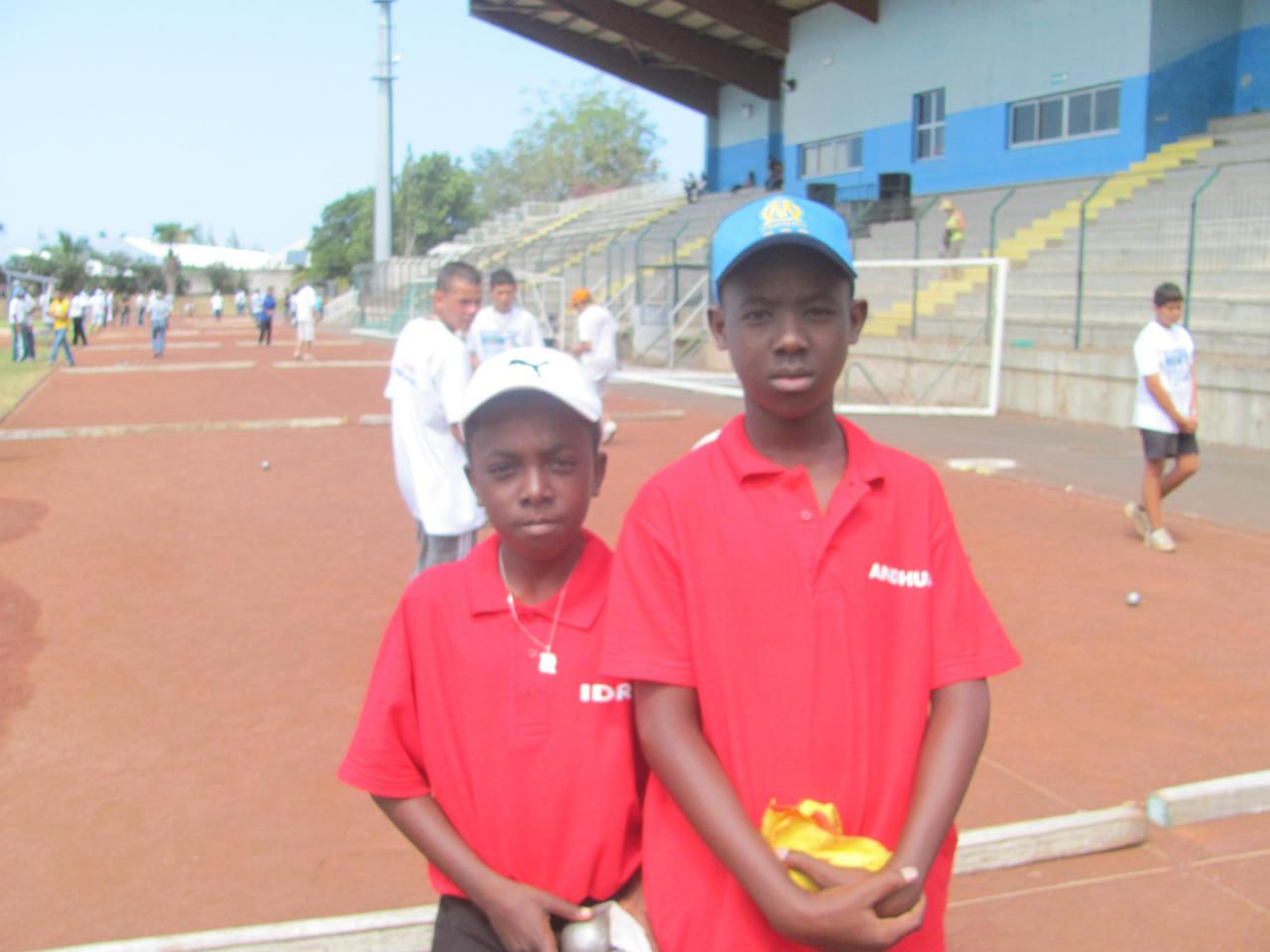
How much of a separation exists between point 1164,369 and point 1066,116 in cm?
2001

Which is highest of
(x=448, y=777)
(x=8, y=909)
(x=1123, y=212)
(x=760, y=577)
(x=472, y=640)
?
(x=1123, y=212)

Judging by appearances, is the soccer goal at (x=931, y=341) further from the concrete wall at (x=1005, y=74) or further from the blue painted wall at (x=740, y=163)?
the blue painted wall at (x=740, y=163)

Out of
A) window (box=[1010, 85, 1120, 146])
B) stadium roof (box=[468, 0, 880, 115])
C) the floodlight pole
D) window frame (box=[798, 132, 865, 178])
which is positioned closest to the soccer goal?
window (box=[1010, 85, 1120, 146])

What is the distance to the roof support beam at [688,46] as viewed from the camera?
38188 millimetres

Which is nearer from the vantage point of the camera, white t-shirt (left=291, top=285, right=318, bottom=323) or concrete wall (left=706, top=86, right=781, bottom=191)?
white t-shirt (left=291, top=285, right=318, bottom=323)

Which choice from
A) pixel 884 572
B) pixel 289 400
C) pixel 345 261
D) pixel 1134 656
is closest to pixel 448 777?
pixel 884 572

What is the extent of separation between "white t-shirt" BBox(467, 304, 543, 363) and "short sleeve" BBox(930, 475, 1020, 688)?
27.7 feet

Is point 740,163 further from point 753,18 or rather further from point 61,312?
point 61,312

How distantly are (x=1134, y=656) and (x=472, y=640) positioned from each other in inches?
190

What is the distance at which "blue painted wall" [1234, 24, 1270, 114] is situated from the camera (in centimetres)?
2380

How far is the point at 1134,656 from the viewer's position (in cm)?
609

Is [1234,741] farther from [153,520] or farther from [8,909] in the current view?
[153,520]

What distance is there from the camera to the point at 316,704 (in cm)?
548

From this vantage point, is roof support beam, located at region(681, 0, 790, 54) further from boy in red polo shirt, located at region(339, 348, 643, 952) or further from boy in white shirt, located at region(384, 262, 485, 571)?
boy in red polo shirt, located at region(339, 348, 643, 952)
